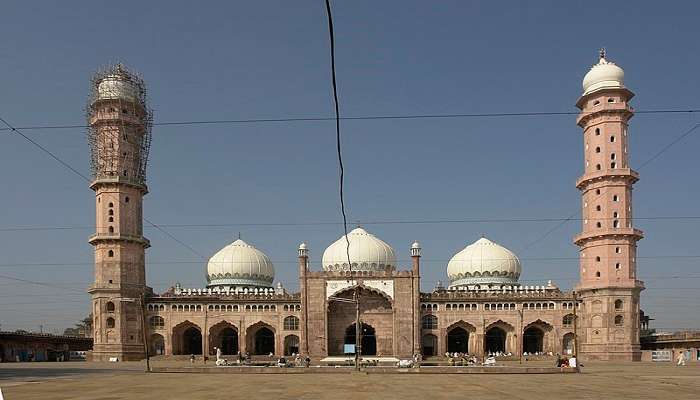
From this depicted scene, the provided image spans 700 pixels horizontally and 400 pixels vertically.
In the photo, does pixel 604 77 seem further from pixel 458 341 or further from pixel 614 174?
pixel 458 341

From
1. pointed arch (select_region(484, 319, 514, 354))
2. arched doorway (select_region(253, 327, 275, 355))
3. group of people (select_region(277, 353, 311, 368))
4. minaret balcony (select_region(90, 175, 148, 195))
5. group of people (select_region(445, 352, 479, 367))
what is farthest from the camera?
arched doorway (select_region(253, 327, 275, 355))

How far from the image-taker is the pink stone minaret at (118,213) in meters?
61.9

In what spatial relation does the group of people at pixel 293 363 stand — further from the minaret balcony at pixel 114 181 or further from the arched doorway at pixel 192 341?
the minaret balcony at pixel 114 181

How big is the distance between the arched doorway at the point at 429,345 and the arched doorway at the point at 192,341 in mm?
26130

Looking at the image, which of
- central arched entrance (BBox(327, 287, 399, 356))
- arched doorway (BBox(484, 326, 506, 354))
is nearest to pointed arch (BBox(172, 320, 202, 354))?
central arched entrance (BBox(327, 287, 399, 356))

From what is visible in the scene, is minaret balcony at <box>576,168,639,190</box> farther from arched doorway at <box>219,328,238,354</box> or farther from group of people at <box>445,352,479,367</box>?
arched doorway at <box>219,328,238,354</box>

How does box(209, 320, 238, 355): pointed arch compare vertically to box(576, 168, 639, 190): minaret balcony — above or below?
below

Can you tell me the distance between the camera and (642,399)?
1908 cm

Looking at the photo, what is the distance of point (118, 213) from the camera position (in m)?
62.8

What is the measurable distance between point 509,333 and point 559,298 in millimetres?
6459

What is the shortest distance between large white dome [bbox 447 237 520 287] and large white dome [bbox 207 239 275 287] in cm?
2347

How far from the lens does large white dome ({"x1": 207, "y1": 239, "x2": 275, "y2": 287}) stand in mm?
74375

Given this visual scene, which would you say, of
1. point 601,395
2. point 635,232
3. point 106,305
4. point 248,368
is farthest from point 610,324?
point 106,305

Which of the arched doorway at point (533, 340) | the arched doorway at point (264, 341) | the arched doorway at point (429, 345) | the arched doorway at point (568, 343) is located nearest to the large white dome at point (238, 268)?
the arched doorway at point (264, 341)
